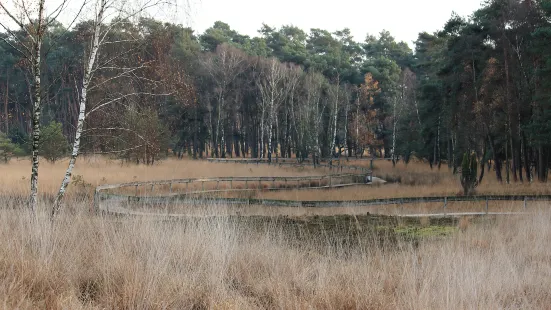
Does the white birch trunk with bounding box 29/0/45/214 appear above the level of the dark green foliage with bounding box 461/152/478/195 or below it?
above

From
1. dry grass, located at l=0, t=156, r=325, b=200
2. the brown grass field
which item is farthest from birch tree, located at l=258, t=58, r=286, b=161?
the brown grass field

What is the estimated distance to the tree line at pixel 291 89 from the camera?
1070 centimetres

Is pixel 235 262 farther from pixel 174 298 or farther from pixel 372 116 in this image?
pixel 372 116

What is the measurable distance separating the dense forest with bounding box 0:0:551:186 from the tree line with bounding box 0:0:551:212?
14cm

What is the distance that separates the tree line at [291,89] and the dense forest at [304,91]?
0.14m

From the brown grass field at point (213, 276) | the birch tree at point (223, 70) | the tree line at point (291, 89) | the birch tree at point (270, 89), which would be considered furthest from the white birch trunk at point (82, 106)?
the birch tree at point (223, 70)

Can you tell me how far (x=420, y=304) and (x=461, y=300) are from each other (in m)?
0.45

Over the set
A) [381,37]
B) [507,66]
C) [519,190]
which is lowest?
[519,190]

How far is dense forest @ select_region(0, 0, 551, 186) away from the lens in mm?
12539

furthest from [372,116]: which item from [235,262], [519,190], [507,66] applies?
[235,262]

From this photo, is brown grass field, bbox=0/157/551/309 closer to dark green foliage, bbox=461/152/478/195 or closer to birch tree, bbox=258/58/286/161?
dark green foliage, bbox=461/152/478/195

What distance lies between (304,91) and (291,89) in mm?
2173

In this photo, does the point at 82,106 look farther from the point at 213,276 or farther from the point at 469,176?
the point at 469,176

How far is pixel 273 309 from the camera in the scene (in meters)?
4.87
